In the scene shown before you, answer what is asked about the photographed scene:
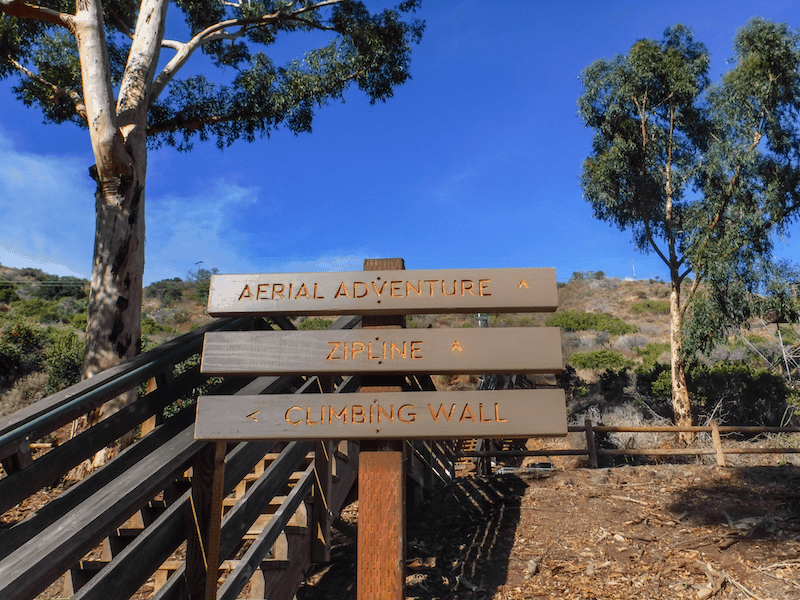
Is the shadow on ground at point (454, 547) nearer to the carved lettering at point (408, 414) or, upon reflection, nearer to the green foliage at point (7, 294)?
the carved lettering at point (408, 414)

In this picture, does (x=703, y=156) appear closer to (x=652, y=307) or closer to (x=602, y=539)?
(x=602, y=539)

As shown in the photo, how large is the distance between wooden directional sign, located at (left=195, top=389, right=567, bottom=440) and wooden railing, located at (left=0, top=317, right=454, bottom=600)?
42cm

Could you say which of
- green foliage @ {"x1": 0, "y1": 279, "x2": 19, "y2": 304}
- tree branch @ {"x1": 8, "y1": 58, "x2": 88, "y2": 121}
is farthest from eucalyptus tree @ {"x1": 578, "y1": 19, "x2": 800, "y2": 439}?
green foliage @ {"x1": 0, "y1": 279, "x2": 19, "y2": 304}

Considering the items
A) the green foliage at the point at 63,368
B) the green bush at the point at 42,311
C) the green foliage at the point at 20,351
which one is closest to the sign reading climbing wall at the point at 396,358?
the green foliage at the point at 63,368

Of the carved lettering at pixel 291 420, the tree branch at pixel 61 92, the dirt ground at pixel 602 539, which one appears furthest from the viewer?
the tree branch at pixel 61 92

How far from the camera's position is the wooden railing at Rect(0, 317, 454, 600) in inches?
94.7

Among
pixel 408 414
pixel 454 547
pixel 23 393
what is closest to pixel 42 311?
pixel 23 393

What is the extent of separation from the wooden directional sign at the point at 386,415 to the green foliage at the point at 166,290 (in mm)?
45837

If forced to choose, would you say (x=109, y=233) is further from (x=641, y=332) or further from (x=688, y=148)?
(x=641, y=332)

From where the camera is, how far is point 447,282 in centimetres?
283

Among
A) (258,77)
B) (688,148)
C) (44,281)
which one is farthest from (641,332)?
(44,281)

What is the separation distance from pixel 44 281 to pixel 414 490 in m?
42.9

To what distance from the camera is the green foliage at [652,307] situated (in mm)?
42597

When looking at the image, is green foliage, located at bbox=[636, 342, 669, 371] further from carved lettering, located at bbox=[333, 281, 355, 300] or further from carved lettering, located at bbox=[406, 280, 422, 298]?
carved lettering, located at bbox=[333, 281, 355, 300]
